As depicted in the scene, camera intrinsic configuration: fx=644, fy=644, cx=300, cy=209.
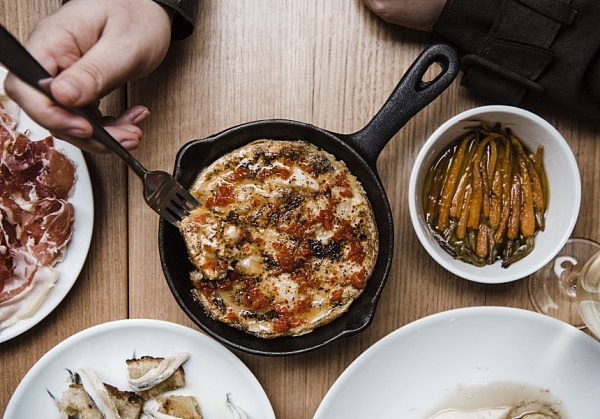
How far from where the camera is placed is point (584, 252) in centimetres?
166

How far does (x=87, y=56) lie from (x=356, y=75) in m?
0.65

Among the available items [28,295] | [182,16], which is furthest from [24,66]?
[28,295]

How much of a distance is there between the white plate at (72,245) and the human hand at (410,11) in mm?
819

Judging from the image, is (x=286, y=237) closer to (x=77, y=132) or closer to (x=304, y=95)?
(x=304, y=95)

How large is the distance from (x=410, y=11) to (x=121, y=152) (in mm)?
749

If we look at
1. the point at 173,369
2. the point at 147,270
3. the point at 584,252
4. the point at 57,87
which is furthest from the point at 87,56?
the point at 584,252

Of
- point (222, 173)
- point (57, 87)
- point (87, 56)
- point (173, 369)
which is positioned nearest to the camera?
point (57, 87)

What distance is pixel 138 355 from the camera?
1634 mm

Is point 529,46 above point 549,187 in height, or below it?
above

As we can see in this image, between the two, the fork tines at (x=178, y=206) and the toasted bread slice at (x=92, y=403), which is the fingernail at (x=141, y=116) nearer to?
the fork tines at (x=178, y=206)

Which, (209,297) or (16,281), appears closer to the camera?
(209,297)

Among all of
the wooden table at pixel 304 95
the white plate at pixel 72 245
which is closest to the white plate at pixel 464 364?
the wooden table at pixel 304 95

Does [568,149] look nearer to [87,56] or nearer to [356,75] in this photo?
[356,75]

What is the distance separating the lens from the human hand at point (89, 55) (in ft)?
4.09
